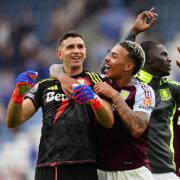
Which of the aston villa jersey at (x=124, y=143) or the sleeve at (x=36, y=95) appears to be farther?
the sleeve at (x=36, y=95)

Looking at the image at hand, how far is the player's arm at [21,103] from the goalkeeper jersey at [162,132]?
4.63 ft

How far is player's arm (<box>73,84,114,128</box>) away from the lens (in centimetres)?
532

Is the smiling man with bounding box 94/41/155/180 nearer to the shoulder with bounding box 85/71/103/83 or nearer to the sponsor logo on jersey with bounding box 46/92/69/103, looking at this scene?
the shoulder with bounding box 85/71/103/83

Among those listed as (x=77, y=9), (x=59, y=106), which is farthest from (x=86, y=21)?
(x=59, y=106)

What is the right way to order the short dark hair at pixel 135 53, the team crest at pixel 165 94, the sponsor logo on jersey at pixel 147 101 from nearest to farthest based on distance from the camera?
the sponsor logo on jersey at pixel 147 101
the short dark hair at pixel 135 53
the team crest at pixel 165 94

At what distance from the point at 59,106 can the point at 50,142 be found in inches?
12.4

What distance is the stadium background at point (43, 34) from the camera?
1297 cm

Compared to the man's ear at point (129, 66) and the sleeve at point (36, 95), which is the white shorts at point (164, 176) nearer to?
the man's ear at point (129, 66)

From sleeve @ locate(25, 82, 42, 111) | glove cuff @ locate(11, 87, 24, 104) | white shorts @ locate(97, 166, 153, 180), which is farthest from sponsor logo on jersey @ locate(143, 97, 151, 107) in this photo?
glove cuff @ locate(11, 87, 24, 104)

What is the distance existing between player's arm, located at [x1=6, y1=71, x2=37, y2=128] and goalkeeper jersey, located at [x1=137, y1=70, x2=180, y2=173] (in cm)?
141

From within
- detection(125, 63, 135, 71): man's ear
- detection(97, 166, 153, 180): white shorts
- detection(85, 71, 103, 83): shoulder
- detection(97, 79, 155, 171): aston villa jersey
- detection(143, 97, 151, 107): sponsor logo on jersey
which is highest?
detection(125, 63, 135, 71): man's ear

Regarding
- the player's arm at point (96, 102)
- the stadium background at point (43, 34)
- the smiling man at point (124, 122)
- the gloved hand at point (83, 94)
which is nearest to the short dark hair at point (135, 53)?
the smiling man at point (124, 122)

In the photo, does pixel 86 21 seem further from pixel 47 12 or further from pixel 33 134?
pixel 33 134

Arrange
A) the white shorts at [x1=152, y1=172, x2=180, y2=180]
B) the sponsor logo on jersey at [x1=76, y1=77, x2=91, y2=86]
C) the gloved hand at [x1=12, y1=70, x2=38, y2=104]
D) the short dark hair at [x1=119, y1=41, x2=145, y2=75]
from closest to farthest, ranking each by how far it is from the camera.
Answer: the gloved hand at [x1=12, y1=70, x2=38, y2=104] → the sponsor logo on jersey at [x1=76, y1=77, x2=91, y2=86] → the short dark hair at [x1=119, y1=41, x2=145, y2=75] → the white shorts at [x1=152, y1=172, x2=180, y2=180]
